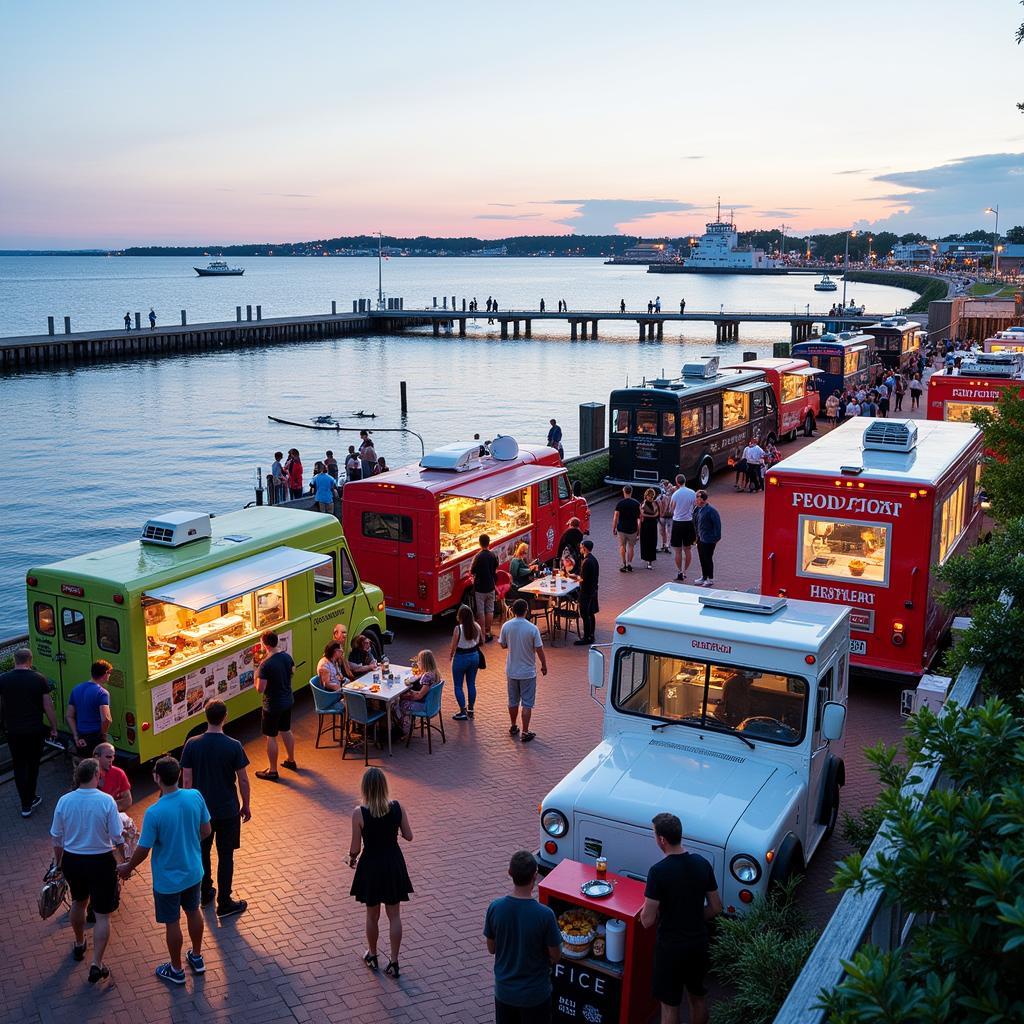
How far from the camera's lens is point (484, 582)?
54.8ft

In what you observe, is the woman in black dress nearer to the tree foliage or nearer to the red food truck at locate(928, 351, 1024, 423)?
the tree foliage

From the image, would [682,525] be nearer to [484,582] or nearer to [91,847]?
[484,582]

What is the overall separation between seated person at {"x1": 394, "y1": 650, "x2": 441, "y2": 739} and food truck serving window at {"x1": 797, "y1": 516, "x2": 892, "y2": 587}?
5.15 meters

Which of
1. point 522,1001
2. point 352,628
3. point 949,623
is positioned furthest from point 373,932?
point 949,623

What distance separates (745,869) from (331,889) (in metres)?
4.01

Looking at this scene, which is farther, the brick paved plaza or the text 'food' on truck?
the text 'food' on truck

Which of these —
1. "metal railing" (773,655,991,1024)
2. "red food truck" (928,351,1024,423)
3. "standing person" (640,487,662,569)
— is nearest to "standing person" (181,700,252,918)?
"metal railing" (773,655,991,1024)

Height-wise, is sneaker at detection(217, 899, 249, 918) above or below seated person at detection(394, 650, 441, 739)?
below

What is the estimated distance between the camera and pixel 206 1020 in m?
7.96

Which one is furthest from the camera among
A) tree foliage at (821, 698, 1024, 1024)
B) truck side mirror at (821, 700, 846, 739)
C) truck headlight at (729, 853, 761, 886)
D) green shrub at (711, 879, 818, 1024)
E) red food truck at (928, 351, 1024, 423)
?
red food truck at (928, 351, 1024, 423)

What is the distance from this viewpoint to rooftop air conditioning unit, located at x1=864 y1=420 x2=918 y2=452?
591 inches

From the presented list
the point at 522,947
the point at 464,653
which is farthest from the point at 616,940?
the point at 464,653

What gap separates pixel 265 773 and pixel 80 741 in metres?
2.07

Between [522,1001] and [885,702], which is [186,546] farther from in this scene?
[885,702]
